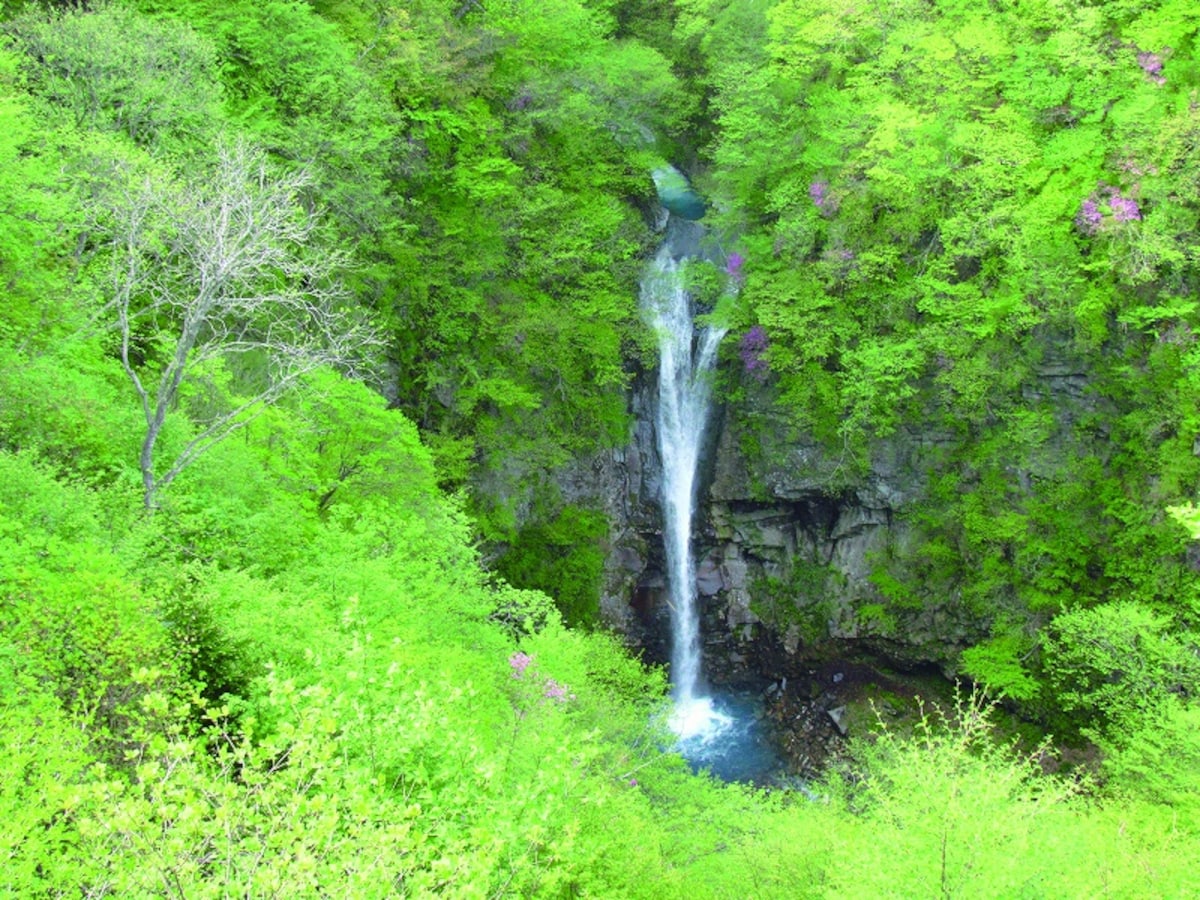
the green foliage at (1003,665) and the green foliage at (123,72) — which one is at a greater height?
the green foliage at (123,72)

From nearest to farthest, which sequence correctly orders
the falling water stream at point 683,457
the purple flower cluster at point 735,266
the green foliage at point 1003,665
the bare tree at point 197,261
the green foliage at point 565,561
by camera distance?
the bare tree at point 197,261
the green foliage at point 1003,665
the purple flower cluster at point 735,266
the green foliage at point 565,561
the falling water stream at point 683,457

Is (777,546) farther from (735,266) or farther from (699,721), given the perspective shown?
(735,266)

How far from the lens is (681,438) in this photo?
25.8m

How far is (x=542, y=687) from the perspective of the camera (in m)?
13.4

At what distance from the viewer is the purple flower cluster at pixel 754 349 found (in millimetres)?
23422

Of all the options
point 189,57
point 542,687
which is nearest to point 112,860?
point 542,687

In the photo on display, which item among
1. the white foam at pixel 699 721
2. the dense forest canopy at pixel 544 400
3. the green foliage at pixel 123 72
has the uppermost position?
the green foliage at pixel 123 72

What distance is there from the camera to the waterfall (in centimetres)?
2514

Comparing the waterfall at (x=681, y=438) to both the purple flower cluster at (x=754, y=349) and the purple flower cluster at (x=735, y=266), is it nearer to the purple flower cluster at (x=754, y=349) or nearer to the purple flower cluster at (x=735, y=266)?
the purple flower cluster at (x=754, y=349)

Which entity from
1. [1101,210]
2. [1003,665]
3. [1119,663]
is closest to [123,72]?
[1101,210]

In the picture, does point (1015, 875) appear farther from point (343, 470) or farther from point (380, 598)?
point (343, 470)

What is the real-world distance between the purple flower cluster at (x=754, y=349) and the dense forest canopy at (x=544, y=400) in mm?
201

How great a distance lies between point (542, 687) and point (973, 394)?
14.6 m

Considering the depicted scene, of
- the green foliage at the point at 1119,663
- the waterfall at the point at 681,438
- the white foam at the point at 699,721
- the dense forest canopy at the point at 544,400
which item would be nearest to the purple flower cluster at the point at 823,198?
the dense forest canopy at the point at 544,400
